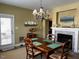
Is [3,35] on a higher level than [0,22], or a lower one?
lower

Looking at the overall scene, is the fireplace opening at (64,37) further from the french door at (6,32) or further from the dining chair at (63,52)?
the french door at (6,32)

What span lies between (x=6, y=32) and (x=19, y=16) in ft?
4.64

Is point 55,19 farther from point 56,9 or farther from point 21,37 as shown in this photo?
point 21,37

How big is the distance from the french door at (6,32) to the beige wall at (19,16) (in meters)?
0.29

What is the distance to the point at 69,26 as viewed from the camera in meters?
5.12

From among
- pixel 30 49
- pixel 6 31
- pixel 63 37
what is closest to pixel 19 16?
pixel 6 31

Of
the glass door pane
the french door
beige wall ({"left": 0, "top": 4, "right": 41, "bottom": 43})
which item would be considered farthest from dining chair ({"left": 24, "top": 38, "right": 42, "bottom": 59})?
beige wall ({"left": 0, "top": 4, "right": 41, "bottom": 43})

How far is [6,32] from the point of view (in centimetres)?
540

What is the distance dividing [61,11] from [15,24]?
320 cm

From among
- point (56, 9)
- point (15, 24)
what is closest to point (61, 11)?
point (56, 9)

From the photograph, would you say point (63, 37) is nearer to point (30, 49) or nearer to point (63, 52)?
point (30, 49)

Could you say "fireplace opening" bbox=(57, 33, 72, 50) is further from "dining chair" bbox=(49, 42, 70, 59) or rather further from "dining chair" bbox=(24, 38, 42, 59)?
"dining chair" bbox=(24, 38, 42, 59)

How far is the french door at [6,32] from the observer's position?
514 cm

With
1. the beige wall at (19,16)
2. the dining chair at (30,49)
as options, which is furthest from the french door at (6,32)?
the dining chair at (30,49)
